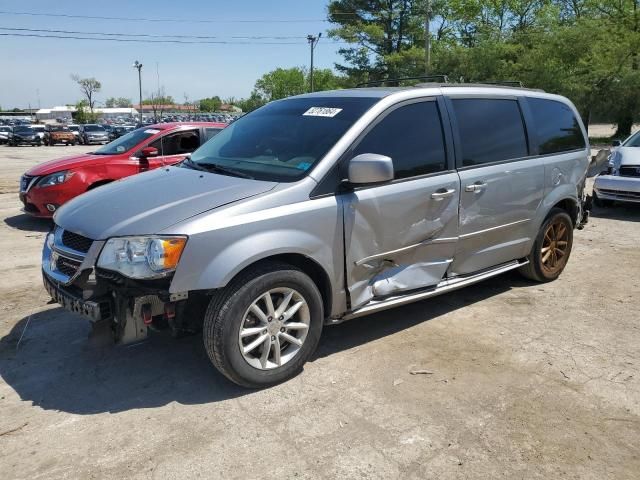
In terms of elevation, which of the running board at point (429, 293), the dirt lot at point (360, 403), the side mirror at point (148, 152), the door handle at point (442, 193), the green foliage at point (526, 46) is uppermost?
the green foliage at point (526, 46)

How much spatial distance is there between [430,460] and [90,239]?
225 cm

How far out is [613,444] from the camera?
114 inches

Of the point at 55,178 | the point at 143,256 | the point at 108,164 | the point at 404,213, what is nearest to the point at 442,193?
the point at 404,213

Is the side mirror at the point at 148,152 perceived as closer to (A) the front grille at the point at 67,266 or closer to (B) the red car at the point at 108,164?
(B) the red car at the point at 108,164

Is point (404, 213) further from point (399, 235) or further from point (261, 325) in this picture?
point (261, 325)

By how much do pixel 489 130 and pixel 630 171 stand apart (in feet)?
19.2

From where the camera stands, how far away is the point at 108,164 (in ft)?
27.1

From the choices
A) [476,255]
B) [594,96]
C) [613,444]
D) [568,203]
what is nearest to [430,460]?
[613,444]

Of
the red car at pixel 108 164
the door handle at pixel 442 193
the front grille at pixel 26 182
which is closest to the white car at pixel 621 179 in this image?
the door handle at pixel 442 193

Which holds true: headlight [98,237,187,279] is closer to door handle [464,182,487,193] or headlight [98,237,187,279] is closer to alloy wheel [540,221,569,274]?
door handle [464,182,487,193]

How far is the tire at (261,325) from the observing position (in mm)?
3139

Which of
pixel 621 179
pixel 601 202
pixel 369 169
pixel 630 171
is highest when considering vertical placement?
pixel 369 169

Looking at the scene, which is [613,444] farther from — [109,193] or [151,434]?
[109,193]

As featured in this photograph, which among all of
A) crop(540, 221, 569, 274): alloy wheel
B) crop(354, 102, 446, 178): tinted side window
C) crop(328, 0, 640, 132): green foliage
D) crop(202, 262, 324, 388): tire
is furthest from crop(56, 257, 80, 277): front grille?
crop(328, 0, 640, 132): green foliage
